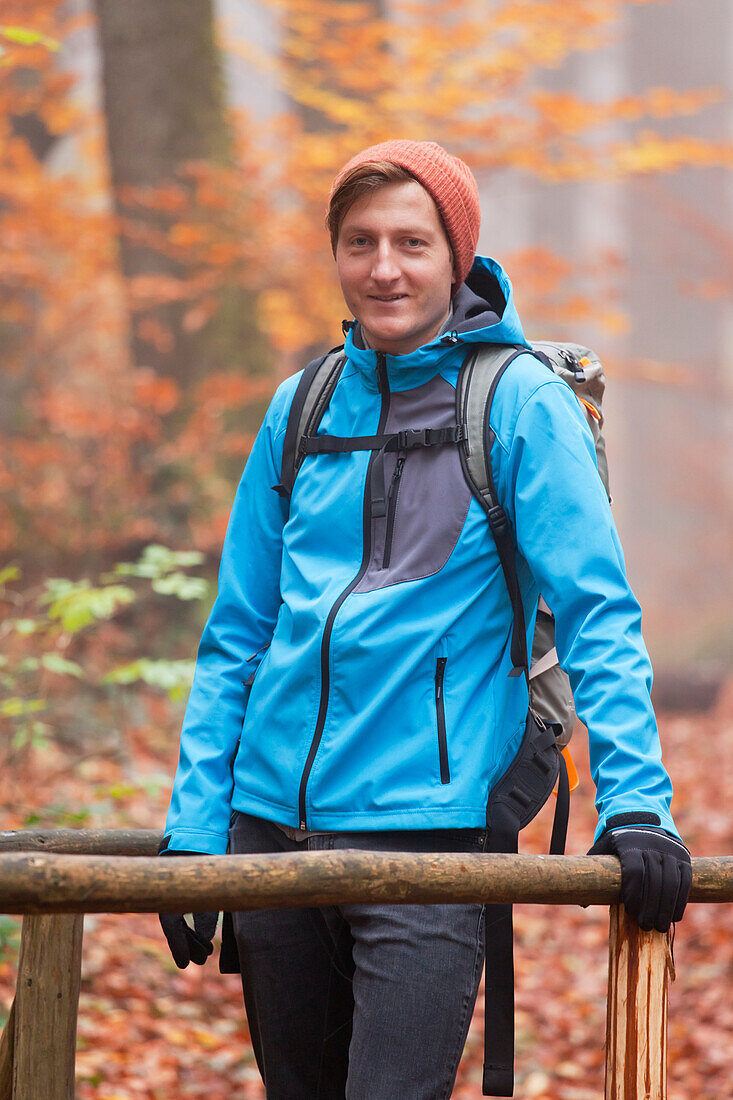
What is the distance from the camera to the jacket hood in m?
2.31

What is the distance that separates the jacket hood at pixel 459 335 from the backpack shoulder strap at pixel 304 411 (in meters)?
0.08

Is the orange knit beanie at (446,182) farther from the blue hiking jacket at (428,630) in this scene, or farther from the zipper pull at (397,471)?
the zipper pull at (397,471)

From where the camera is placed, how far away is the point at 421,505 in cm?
224

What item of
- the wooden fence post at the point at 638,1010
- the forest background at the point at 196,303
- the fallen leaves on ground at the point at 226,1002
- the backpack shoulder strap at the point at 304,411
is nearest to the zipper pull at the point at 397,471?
the backpack shoulder strap at the point at 304,411

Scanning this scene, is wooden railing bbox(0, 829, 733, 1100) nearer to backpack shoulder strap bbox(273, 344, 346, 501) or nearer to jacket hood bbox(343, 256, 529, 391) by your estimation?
backpack shoulder strap bbox(273, 344, 346, 501)

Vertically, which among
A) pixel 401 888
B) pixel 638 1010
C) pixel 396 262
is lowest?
pixel 638 1010

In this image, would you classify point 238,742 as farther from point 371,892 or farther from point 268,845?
point 371,892

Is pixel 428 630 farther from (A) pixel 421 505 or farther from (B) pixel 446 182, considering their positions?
(B) pixel 446 182

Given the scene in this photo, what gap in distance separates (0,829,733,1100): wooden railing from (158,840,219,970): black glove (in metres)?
0.46

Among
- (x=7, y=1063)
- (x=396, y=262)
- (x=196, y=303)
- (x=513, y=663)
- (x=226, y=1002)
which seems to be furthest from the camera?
(x=196, y=303)

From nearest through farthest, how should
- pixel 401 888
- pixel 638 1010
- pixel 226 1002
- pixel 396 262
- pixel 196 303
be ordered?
pixel 401 888 < pixel 638 1010 < pixel 396 262 < pixel 226 1002 < pixel 196 303

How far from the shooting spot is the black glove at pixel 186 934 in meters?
2.33

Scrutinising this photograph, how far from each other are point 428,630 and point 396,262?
81 centimetres

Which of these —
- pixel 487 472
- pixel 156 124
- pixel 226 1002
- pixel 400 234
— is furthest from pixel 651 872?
pixel 156 124
